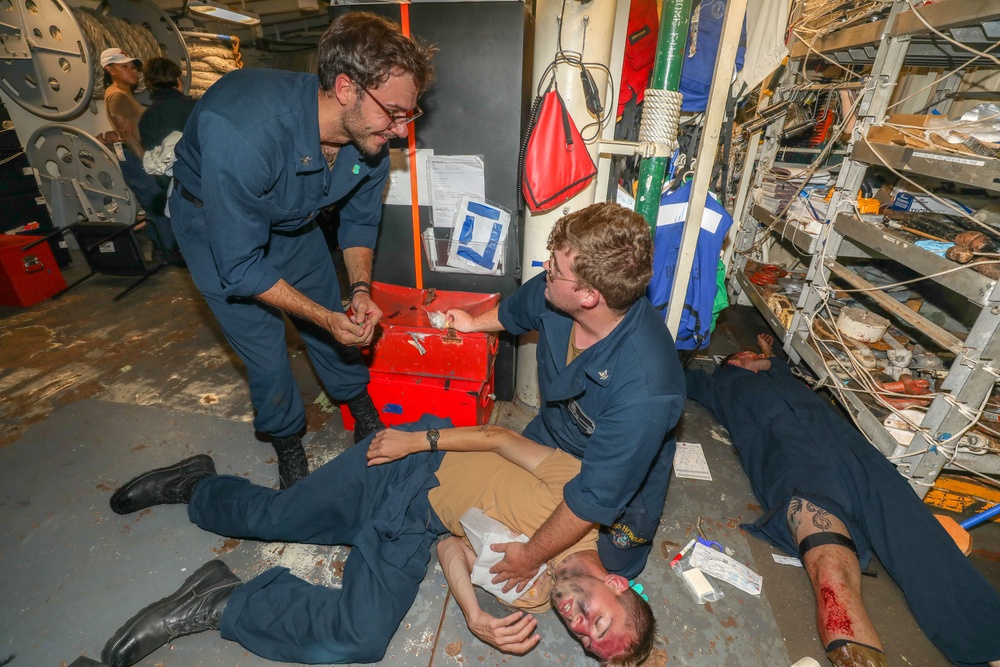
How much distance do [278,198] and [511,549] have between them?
157cm

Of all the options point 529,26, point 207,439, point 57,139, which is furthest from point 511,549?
point 57,139

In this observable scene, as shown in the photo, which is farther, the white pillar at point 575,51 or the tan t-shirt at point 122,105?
the tan t-shirt at point 122,105

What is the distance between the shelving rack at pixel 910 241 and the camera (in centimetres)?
189

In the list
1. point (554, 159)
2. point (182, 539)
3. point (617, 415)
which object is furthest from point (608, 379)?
point (182, 539)

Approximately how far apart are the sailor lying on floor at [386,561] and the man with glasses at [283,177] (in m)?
0.46

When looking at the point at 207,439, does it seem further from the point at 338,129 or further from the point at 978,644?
the point at 978,644

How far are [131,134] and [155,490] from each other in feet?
12.1

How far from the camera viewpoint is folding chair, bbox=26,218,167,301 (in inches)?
174

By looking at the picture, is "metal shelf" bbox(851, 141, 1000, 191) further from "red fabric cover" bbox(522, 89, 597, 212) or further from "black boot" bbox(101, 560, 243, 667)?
"black boot" bbox(101, 560, 243, 667)

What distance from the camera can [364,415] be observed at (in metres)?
2.53

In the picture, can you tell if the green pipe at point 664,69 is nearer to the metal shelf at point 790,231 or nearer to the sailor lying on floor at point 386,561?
the sailor lying on floor at point 386,561

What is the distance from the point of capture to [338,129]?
1.70 metres

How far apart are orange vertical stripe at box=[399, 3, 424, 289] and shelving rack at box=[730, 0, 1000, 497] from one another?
2.45 metres

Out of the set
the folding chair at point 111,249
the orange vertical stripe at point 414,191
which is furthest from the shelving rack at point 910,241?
the folding chair at point 111,249
